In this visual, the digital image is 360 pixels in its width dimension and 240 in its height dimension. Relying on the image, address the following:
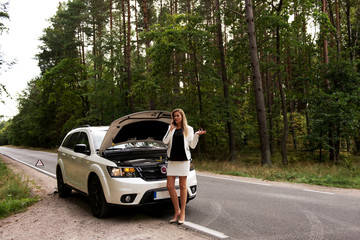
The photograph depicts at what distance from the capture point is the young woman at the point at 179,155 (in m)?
4.79

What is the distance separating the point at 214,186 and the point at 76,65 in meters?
29.4

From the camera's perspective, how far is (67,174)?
723 cm

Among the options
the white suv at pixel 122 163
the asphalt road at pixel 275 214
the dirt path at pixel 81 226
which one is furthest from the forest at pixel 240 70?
the dirt path at pixel 81 226

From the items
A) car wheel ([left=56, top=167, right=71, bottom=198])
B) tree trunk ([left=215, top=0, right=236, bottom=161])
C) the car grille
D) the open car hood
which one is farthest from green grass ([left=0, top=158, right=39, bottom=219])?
tree trunk ([left=215, top=0, right=236, bottom=161])

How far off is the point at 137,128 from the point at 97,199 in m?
1.70

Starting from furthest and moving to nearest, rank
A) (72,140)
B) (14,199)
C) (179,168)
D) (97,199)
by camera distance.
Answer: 1. (14,199)
2. (72,140)
3. (97,199)
4. (179,168)

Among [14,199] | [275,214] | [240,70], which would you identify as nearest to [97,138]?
[14,199]

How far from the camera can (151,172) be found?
512 centimetres

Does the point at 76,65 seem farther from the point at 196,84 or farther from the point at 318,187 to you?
the point at 318,187

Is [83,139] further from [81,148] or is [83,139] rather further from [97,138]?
[81,148]

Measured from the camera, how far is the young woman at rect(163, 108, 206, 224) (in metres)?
4.79

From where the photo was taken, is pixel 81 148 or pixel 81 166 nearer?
pixel 81 148

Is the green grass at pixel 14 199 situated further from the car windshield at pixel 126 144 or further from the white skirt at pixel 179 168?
the white skirt at pixel 179 168

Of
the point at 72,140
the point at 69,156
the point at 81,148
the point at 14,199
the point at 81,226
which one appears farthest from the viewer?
the point at 14,199
